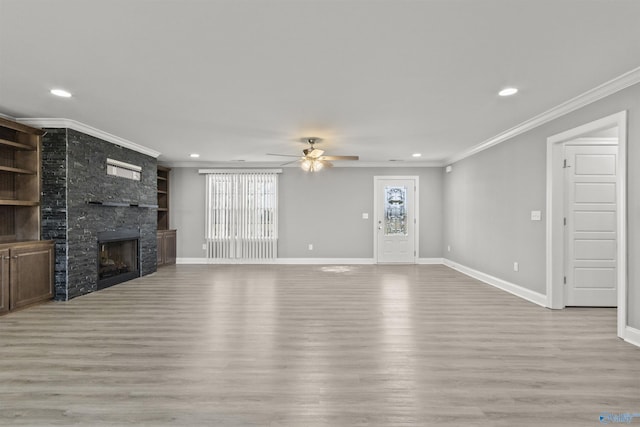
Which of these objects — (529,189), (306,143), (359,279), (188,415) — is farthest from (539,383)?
(306,143)

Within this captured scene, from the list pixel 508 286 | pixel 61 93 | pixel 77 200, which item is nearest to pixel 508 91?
pixel 508 286

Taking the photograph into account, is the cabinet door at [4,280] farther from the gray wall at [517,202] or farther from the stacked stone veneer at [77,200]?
the gray wall at [517,202]

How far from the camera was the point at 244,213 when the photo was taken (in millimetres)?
8195

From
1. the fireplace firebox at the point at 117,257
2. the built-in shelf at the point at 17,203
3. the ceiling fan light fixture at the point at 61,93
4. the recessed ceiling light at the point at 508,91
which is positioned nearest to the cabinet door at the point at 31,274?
the built-in shelf at the point at 17,203

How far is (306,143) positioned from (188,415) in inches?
184

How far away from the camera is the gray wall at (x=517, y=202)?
3.11 meters

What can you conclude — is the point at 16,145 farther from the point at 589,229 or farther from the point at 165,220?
the point at 589,229

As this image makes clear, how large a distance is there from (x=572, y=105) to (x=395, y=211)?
4724 mm

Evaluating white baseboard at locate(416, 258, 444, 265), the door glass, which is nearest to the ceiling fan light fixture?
the door glass

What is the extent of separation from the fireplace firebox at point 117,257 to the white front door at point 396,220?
5.41 metres

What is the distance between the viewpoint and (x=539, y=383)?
2342 millimetres

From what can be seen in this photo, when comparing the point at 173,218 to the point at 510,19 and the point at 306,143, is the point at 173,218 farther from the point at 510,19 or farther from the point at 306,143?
the point at 510,19

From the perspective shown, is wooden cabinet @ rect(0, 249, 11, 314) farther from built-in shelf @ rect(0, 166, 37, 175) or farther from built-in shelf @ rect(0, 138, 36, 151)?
built-in shelf @ rect(0, 138, 36, 151)

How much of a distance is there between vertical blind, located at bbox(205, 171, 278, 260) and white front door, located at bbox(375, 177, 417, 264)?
2642 millimetres
